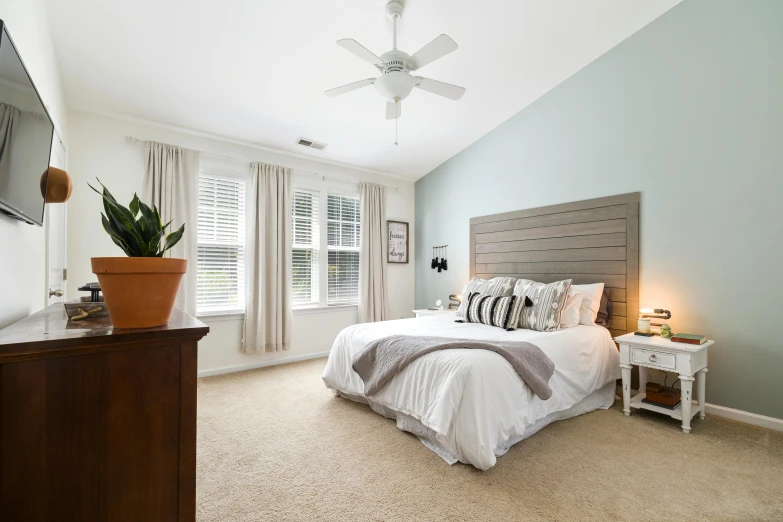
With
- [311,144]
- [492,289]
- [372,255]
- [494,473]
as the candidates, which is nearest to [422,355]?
[494,473]

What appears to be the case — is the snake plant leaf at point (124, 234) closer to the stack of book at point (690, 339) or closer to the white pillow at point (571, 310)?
the white pillow at point (571, 310)

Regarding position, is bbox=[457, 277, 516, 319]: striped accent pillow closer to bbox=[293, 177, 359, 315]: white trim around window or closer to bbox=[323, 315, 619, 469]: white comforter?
bbox=[323, 315, 619, 469]: white comforter

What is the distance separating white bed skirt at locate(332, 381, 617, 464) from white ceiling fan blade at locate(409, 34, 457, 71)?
2332mm

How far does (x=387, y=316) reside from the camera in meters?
5.18

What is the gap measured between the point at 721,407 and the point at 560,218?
1989 millimetres

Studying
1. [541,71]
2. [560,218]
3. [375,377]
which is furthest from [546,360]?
[541,71]

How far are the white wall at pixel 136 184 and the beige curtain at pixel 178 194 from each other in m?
0.13

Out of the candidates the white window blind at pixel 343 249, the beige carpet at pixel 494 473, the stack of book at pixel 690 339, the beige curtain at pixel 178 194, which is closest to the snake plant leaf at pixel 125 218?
the beige carpet at pixel 494 473

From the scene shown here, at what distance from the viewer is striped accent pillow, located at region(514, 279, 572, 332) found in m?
3.02

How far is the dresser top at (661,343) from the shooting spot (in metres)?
2.52

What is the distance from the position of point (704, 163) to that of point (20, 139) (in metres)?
4.04

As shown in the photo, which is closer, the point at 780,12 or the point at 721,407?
the point at 780,12

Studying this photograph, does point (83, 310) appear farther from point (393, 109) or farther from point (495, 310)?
point (495, 310)

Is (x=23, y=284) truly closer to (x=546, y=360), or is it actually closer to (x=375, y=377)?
(x=375, y=377)
